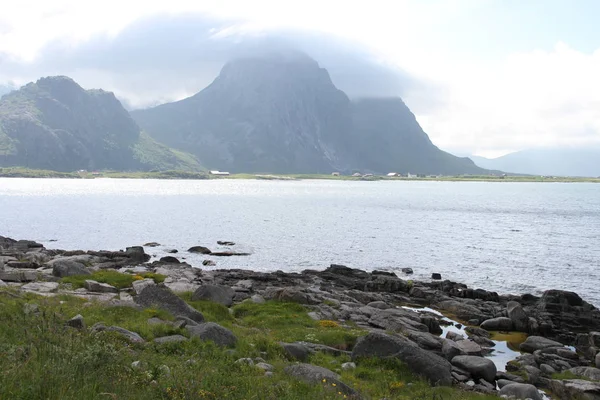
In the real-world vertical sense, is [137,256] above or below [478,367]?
below

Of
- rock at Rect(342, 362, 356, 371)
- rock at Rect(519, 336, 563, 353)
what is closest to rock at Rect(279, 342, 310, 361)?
rock at Rect(342, 362, 356, 371)

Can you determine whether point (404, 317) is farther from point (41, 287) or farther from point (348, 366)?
point (41, 287)

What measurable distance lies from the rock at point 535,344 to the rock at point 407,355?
12.6m

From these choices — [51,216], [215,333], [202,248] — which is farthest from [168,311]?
[51,216]

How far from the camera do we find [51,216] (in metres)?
112

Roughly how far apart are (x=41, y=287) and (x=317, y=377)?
19860mm

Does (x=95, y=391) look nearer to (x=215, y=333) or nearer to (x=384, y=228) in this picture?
(x=215, y=333)

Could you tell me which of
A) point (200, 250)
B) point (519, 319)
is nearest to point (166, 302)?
point (519, 319)

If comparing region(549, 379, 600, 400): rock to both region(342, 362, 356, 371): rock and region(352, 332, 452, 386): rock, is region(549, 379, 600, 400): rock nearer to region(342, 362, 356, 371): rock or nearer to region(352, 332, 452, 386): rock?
region(352, 332, 452, 386): rock

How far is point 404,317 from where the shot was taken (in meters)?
31.6

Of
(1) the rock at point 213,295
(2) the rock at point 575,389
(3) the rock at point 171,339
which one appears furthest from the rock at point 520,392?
(1) the rock at point 213,295

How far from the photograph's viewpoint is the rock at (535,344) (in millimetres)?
29194

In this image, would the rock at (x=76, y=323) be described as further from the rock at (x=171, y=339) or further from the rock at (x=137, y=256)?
the rock at (x=137, y=256)

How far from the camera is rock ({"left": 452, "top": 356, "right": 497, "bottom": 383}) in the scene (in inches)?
861
